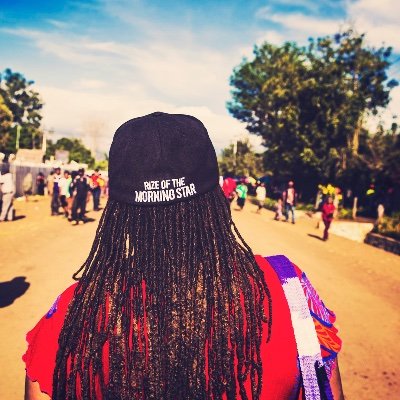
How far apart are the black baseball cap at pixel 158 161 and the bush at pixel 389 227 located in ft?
41.0

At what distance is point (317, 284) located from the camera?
6.67 meters

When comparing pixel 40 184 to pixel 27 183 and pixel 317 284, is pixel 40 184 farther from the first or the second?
pixel 317 284

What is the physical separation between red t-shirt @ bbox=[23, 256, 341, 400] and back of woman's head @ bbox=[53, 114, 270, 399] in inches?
1.2

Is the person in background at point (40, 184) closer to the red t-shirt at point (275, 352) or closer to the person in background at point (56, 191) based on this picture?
the person in background at point (56, 191)

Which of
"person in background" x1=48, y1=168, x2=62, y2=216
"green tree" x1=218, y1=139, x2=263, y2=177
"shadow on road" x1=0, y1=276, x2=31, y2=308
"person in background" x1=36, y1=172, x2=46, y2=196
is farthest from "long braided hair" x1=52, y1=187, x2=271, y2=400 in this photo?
"green tree" x1=218, y1=139, x2=263, y2=177

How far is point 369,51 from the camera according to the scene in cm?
2166

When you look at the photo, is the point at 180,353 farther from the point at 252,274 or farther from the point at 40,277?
the point at 40,277

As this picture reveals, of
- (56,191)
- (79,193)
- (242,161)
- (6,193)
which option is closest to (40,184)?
(56,191)

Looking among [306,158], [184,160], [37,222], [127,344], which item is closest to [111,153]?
[184,160]

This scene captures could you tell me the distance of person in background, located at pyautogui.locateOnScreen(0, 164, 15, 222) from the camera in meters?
11.0

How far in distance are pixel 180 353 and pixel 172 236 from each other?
0.38 meters

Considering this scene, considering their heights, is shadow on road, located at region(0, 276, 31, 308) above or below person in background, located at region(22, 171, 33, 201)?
below

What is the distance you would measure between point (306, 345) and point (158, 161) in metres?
0.73

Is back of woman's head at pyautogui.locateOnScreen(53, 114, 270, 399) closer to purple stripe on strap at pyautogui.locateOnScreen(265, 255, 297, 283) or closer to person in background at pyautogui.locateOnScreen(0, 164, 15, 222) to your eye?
purple stripe on strap at pyautogui.locateOnScreen(265, 255, 297, 283)
